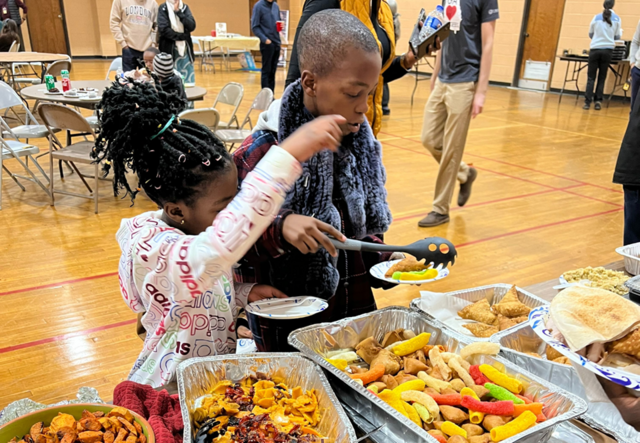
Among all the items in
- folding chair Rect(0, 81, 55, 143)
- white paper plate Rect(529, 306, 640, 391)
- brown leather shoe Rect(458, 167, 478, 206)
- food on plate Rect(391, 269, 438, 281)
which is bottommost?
brown leather shoe Rect(458, 167, 478, 206)

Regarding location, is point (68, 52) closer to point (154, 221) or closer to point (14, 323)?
point (14, 323)

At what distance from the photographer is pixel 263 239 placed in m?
1.23

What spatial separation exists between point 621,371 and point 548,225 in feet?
11.3

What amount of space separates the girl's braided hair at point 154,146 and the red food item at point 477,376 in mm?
742

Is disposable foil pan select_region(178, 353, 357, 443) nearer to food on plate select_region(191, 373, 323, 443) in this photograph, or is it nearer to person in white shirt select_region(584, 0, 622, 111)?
food on plate select_region(191, 373, 323, 443)

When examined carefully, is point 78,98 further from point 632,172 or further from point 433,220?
point 632,172

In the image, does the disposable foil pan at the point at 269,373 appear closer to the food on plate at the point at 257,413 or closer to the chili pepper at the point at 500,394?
the food on plate at the point at 257,413

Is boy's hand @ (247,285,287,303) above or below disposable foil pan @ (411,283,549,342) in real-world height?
above

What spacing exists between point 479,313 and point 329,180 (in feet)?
2.25

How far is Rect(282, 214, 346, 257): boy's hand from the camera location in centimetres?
112

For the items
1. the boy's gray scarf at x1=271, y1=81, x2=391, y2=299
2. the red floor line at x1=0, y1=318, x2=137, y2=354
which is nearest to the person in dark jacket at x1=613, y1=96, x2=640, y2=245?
the boy's gray scarf at x1=271, y1=81, x2=391, y2=299

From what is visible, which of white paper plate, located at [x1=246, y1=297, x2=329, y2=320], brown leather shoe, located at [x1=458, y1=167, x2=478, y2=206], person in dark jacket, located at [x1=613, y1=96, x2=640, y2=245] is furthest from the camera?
brown leather shoe, located at [x1=458, y1=167, x2=478, y2=206]

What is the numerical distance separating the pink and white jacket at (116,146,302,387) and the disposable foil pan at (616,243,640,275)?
1395 mm

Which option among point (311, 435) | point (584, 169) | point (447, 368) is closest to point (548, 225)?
point (584, 169)
